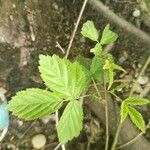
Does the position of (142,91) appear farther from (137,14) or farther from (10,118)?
(10,118)

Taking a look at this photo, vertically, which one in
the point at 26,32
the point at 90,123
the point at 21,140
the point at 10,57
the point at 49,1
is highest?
the point at 49,1

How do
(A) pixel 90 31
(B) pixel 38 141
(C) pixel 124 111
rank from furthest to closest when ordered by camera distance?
(B) pixel 38 141, (A) pixel 90 31, (C) pixel 124 111

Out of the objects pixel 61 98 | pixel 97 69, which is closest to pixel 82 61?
pixel 97 69

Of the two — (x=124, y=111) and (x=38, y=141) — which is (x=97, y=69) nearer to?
(x=124, y=111)

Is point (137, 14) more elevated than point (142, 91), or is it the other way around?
point (137, 14)

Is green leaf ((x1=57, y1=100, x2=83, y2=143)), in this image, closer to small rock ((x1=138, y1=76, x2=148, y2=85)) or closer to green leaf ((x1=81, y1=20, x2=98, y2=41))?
green leaf ((x1=81, y1=20, x2=98, y2=41))

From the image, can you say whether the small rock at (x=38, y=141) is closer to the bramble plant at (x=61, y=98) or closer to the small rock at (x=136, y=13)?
the bramble plant at (x=61, y=98)

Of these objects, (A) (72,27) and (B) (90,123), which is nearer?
(B) (90,123)

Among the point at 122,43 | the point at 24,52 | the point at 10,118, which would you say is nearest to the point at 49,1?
the point at 24,52
